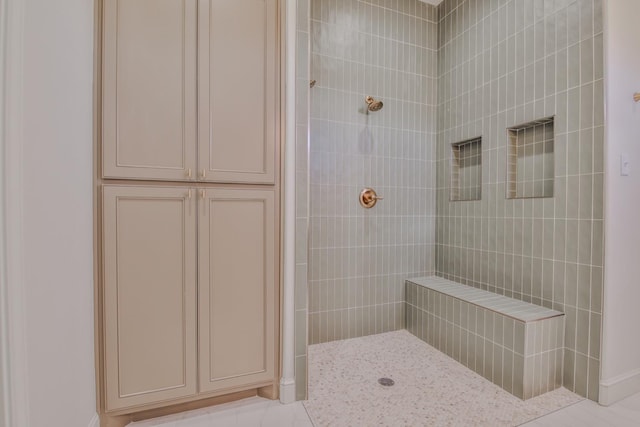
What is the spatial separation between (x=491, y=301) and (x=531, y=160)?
1.05 m

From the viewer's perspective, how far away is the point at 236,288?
153cm

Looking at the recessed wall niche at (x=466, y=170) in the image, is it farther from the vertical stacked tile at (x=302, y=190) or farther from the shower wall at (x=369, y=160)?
the vertical stacked tile at (x=302, y=190)

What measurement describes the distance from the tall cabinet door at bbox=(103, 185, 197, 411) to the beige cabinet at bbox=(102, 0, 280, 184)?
5.8 inches

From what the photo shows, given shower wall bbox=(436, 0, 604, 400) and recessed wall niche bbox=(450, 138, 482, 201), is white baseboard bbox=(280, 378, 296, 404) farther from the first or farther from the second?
recessed wall niche bbox=(450, 138, 482, 201)

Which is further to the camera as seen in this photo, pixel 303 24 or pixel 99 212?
pixel 303 24

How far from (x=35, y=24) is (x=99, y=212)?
2.38ft

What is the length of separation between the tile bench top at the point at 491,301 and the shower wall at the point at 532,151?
0.07 meters

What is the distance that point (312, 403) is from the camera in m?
1.62

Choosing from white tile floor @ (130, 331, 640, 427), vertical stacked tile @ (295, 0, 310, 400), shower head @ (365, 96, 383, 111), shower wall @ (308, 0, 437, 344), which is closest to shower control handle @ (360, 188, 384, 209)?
shower wall @ (308, 0, 437, 344)

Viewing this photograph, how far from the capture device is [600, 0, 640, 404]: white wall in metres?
1.59

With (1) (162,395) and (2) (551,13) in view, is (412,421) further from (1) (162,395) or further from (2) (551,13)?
(2) (551,13)

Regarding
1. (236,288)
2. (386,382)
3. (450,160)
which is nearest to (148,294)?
(236,288)

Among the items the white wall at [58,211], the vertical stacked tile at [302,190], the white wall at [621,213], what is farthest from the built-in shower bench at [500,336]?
the white wall at [58,211]

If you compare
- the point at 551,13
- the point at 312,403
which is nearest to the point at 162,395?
the point at 312,403
